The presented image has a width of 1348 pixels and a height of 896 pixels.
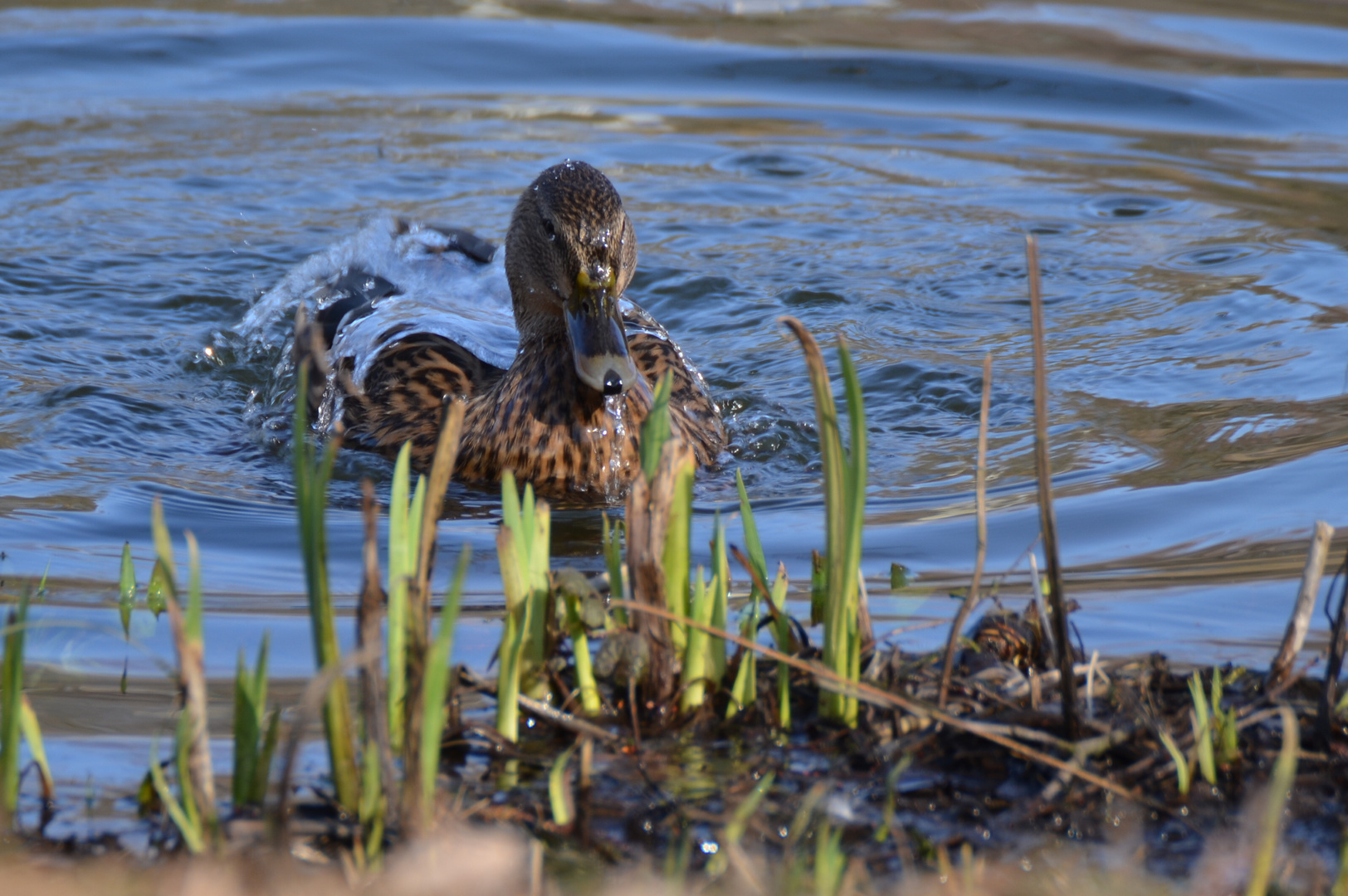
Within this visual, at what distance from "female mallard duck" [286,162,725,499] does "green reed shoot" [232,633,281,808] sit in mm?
1905

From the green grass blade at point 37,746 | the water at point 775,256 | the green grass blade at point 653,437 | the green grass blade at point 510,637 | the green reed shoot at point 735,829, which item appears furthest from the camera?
the water at point 775,256

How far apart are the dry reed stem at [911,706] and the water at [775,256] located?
0.61 meters

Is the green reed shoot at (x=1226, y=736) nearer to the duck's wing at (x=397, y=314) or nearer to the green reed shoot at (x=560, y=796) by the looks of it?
the green reed shoot at (x=560, y=796)

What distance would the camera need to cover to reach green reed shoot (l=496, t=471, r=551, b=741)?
2.31 metres

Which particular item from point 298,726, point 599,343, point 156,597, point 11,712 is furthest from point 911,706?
point 599,343

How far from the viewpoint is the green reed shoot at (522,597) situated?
2.31 metres

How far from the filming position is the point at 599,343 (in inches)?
173

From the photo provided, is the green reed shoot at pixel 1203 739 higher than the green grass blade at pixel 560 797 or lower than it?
higher

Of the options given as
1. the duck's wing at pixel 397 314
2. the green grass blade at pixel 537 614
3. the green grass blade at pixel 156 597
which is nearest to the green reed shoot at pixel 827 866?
the green grass blade at pixel 537 614

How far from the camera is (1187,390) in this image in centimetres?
528

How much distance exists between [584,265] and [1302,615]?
2615 millimetres

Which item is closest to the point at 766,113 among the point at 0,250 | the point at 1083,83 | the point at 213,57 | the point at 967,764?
the point at 1083,83

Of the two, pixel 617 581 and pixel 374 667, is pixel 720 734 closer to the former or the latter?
pixel 617 581

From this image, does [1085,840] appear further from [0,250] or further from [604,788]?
[0,250]
